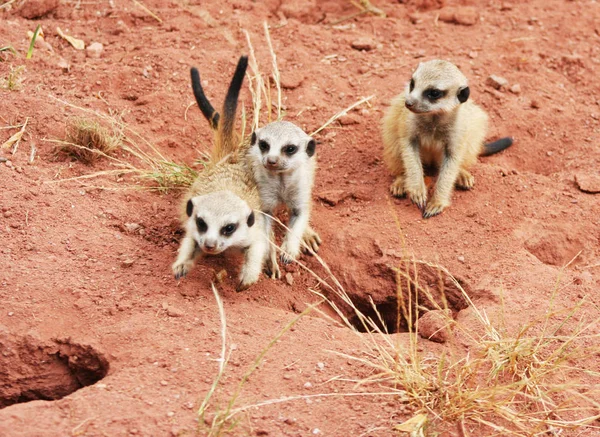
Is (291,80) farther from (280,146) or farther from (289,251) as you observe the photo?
(289,251)

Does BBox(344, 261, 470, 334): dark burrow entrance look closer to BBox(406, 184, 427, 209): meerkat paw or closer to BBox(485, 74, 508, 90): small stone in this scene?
BBox(406, 184, 427, 209): meerkat paw

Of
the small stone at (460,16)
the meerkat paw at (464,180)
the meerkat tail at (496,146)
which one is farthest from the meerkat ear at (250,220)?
the small stone at (460,16)

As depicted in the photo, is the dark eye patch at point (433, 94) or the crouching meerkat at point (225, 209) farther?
the dark eye patch at point (433, 94)

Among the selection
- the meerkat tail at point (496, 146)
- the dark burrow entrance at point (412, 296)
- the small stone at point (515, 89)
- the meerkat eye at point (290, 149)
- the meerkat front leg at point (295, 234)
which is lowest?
the dark burrow entrance at point (412, 296)

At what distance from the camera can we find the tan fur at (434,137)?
4.33 metres

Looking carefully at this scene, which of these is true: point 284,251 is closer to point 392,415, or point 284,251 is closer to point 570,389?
point 392,415

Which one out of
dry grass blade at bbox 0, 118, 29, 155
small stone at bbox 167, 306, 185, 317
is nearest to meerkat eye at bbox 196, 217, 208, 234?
small stone at bbox 167, 306, 185, 317

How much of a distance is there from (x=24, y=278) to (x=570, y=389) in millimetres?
2328

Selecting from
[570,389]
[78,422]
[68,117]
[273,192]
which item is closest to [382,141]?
[273,192]

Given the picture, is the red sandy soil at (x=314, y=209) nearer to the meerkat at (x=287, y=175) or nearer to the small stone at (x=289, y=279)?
the small stone at (x=289, y=279)

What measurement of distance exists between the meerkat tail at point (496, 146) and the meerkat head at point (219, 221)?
1.87m

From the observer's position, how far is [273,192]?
422cm

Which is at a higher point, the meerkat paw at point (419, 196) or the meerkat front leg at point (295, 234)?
the meerkat front leg at point (295, 234)

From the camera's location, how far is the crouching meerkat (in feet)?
11.7
